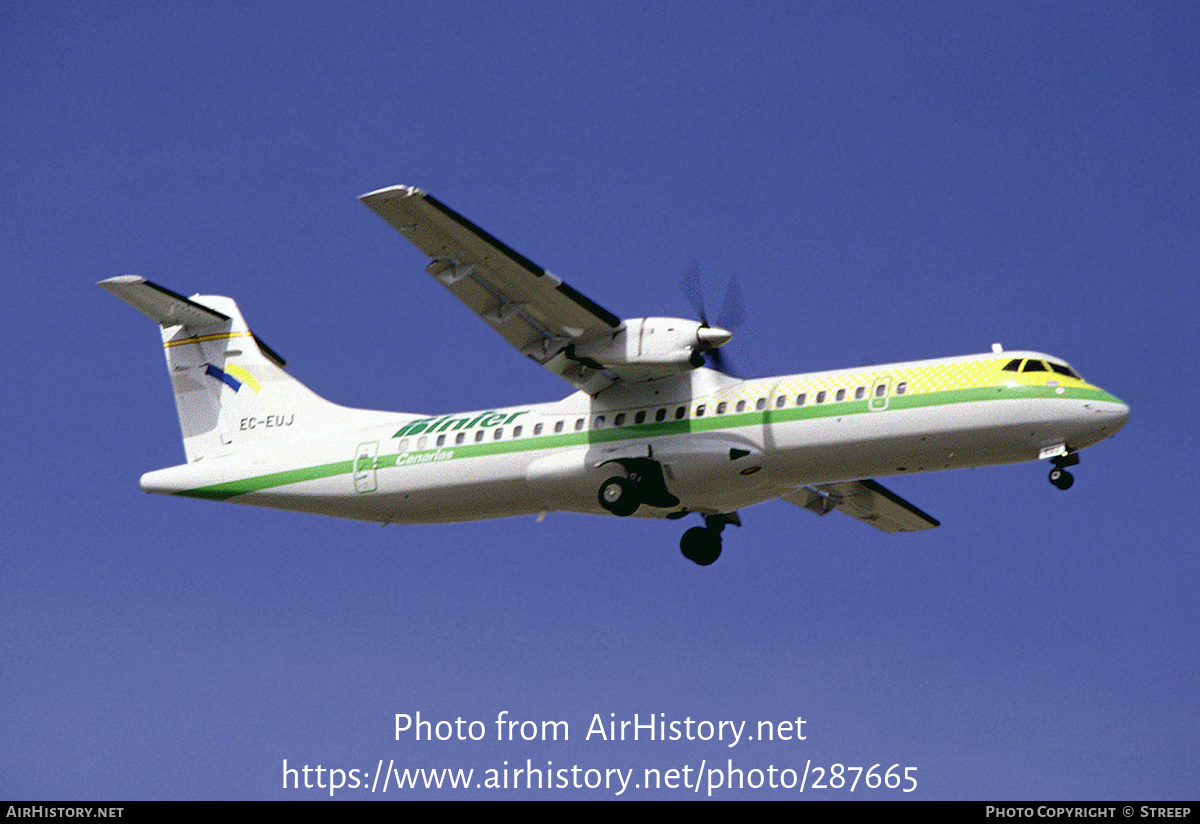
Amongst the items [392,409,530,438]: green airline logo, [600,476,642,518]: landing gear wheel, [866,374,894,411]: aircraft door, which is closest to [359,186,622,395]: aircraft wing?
[392,409,530,438]: green airline logo

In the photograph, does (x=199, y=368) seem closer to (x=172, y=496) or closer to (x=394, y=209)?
(x=172, y=496)

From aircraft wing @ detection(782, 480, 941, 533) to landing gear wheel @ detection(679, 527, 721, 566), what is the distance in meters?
1.84

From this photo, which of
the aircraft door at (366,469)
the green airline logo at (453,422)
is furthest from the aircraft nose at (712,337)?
the aircraft door at (366,469)

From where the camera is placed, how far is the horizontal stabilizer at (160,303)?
74.7 feet

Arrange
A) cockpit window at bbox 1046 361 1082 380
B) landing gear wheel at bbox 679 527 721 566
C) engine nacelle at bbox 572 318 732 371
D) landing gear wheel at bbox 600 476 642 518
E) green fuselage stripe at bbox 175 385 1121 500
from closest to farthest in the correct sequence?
green fuselage stripe at bbox 175 385 1121 500 → cockpit window at bbox 1046 361 1082 380 → engine nacelle at bbox 572 318 732 371 → landing gear wheel at bbox 600 476 642 518 → landing gear wheel at bbox 679 527 721 566

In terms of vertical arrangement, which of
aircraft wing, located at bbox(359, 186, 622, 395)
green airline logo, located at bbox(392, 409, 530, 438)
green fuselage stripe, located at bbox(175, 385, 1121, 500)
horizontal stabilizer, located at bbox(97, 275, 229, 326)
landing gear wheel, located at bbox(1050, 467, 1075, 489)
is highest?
horizontal stabilizer, located at bbox(97, 275, 229, 326)

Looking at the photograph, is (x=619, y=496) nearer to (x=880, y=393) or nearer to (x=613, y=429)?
(x=613, y=429)

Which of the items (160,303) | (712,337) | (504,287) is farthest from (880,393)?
(160,303)

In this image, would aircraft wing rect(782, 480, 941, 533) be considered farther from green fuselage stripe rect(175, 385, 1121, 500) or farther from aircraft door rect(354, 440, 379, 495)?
aircraft door rect(354, 440, 379, 495)

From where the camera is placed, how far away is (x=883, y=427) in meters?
19.2

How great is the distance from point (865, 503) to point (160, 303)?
41.7 feet

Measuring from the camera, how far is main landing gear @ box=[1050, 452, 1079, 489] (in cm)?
1870

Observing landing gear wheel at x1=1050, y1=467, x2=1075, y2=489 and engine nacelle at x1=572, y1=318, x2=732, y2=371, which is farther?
engine nacelle at x1=572, y1=318, x2=732, y2=371

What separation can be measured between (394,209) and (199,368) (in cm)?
784
